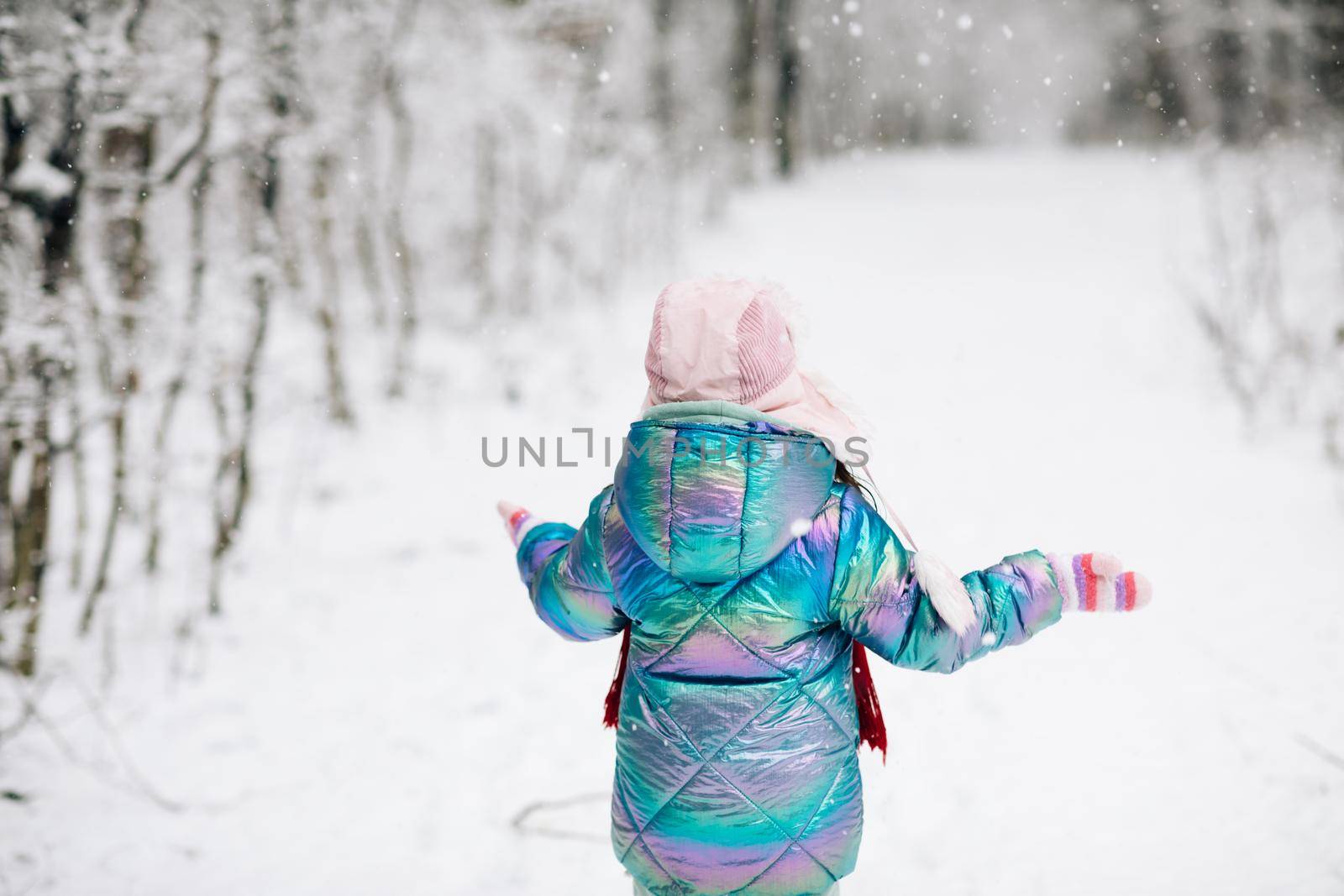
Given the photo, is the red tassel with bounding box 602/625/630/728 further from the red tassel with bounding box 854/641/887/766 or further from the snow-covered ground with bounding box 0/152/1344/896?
the snow-covered ground with bounding box 0/152/1344/896

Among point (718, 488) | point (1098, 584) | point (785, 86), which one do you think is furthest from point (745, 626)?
point (785, 86)

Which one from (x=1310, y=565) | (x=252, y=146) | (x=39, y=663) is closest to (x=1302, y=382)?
(x=1310, y=565)

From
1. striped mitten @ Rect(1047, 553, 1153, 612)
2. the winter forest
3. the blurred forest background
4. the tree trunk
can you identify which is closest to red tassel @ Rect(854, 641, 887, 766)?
striped mitten @ Rect(1047, 553, 1153, 612)

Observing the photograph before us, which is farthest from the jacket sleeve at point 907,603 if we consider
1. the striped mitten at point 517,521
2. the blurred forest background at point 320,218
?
the blurred forest background at point 320,218

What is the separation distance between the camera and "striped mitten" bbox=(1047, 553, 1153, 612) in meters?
1.38

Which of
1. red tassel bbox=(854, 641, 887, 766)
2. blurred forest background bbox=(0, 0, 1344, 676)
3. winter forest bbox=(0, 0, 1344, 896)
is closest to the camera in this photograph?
red tassel bbox=(854, 641, 887, 766)

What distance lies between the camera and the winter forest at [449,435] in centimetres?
305

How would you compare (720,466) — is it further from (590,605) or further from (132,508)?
(132,508)

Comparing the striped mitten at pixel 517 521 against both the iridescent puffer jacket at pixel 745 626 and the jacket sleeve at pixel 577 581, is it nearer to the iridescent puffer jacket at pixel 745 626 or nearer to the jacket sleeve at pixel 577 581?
the jacket sleeve at pixel 577 581

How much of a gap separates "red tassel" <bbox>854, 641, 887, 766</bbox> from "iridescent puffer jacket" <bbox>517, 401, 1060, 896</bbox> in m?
0.09

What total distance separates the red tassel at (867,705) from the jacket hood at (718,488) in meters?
0.44

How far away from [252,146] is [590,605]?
15.3ft

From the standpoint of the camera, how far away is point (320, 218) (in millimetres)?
6777

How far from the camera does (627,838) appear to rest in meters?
1.55
